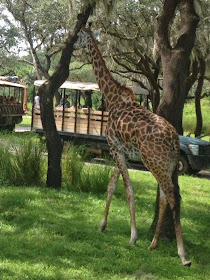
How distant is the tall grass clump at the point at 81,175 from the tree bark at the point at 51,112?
36 centimetres

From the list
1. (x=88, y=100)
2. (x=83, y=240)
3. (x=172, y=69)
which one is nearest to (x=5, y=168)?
(x=83, y=240)

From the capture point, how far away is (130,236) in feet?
22.9

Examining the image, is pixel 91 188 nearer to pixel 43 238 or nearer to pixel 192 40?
pixel 43 238

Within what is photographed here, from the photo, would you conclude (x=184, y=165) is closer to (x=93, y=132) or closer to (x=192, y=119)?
(x=93, y=132)

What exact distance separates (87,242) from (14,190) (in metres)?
3.29

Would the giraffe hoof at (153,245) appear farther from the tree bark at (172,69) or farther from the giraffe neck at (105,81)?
the giraffe neck at (105,81)

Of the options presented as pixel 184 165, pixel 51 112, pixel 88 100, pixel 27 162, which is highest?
pixel 88 100

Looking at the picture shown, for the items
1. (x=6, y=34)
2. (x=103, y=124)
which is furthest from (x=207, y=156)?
(x=6, y=34)

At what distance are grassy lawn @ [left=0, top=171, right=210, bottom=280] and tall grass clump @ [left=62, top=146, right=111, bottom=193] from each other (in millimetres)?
315

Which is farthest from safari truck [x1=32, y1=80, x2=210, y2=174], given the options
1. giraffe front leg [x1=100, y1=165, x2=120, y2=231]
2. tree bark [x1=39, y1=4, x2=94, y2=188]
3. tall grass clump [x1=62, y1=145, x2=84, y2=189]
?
giraffe front leg [x1=100, y1=165, x2=120, y2=231]

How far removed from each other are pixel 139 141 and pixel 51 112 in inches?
167

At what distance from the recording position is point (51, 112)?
10.2 meters

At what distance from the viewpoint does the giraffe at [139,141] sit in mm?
6043

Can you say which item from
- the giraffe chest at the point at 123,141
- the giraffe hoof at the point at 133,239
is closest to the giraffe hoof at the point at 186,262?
the giraffe hoof at the point at 133,239
